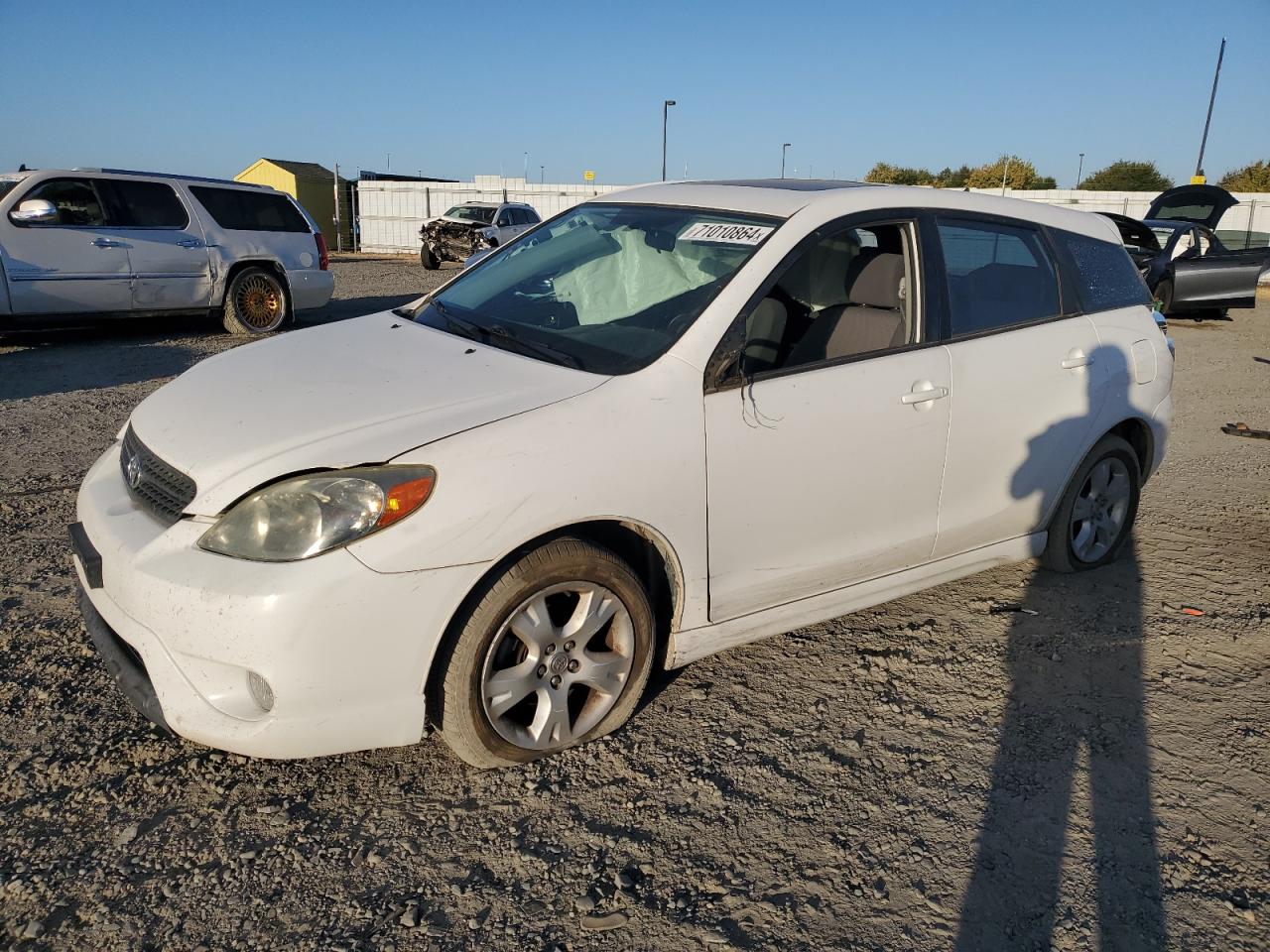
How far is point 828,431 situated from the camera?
128 inches

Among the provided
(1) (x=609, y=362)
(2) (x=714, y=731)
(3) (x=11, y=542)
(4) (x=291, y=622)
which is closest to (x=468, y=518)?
(4) (x=291, y=622)

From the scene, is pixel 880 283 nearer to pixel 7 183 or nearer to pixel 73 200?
pixel 73 200

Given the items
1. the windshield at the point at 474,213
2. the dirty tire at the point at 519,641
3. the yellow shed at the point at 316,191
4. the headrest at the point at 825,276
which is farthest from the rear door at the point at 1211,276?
the yellow shed at the point at 316,191

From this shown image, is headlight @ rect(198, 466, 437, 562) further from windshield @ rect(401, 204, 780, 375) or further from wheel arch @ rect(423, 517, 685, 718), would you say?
windshield @ rect(401, 204, 780, 375)

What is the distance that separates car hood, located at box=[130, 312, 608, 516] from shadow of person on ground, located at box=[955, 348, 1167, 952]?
5.83 ft

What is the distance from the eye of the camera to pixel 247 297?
36.6 ft

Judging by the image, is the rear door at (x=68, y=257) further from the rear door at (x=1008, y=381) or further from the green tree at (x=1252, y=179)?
the green tree at (x=1252, y=179)

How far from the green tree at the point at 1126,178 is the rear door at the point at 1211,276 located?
52.6m


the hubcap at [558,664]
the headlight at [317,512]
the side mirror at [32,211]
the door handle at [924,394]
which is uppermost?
the side mirror at [32,211]

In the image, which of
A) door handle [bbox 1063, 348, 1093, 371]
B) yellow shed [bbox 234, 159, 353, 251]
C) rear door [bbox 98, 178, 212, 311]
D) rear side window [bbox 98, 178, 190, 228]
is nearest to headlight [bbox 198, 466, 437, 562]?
door handle [bbox 1063, 348, 1093, 371]

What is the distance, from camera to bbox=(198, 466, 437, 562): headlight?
2.50 meters

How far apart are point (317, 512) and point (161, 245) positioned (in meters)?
9.20

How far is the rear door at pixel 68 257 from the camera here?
9328mm

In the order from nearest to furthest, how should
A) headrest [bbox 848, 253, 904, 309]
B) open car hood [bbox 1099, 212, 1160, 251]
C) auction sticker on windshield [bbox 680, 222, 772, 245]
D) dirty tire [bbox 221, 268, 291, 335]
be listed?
1. auction sticker on windshield [bbox 680, 222, 772, 245]
2. headrest [bbox 848, 253, 904, 309]
3. dirty tire [bbox 221, 268, 291, 335]
4. open car hood [bbox 1099, 212, 1160, 251]
